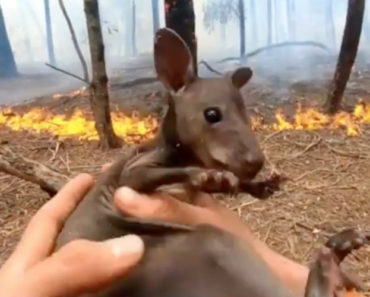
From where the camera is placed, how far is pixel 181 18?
2.89m

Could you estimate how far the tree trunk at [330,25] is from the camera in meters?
3.38

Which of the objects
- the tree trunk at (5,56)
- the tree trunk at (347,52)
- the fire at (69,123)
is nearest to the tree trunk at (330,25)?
the tree trunk at (347,52)

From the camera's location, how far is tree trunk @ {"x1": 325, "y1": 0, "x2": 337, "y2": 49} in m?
3.38

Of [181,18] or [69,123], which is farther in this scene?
[69,123]

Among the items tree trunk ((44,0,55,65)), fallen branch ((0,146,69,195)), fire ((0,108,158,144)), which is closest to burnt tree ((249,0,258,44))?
fire ((0,108,158,144))

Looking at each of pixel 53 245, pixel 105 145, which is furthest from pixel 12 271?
Result: pixel 105 145

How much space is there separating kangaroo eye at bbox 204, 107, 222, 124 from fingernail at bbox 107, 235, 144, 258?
21cm

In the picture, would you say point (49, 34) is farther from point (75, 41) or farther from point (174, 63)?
point (174, 63)

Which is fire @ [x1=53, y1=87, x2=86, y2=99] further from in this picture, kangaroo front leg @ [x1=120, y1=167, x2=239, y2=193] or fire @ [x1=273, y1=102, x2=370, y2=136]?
kangaroo front leg @ [x1=120, y1=167, x2=239, y2=193]

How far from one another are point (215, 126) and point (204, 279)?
0.22m

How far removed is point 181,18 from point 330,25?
0.84 metres

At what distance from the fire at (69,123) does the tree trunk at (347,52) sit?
31.3 inches

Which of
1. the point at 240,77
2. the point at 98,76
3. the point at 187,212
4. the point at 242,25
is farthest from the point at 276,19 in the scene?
the point at 187,212

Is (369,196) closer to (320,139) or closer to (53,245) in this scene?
(320,139)
